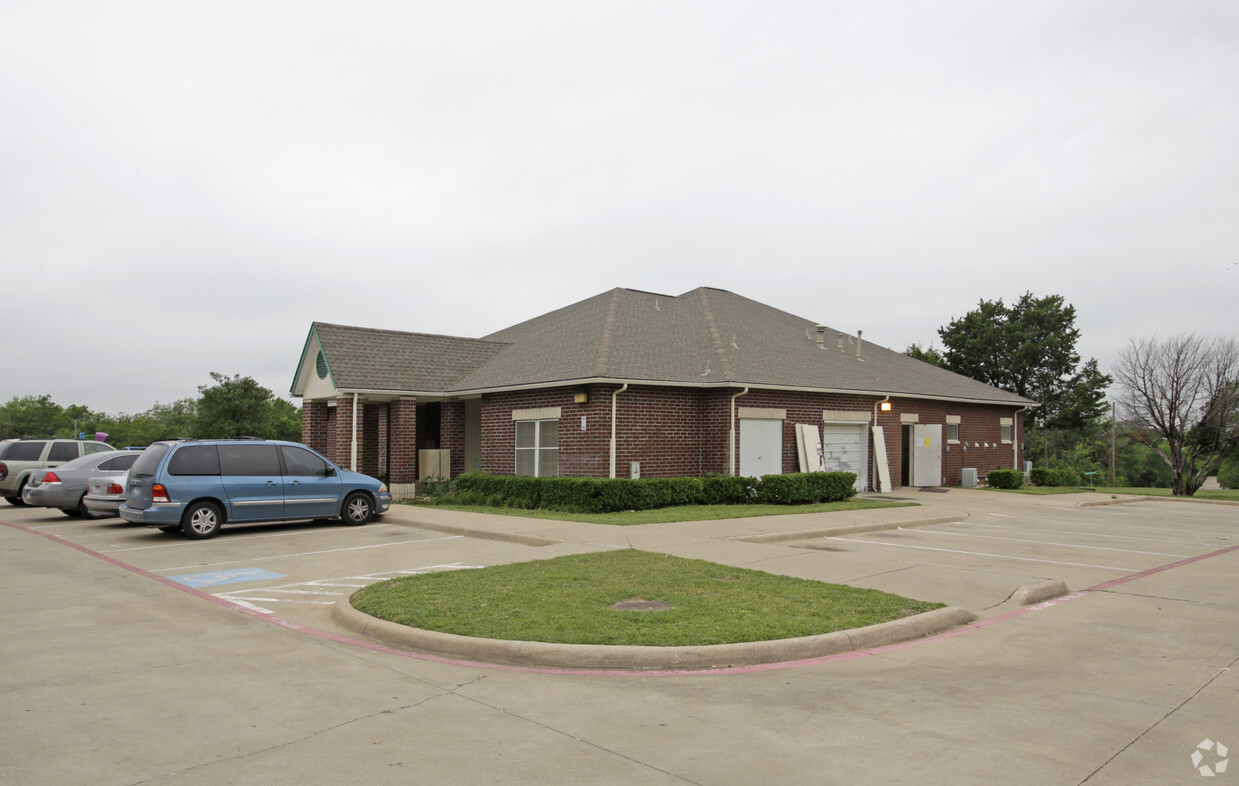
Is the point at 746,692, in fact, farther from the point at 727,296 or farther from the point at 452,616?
the point at 727,296

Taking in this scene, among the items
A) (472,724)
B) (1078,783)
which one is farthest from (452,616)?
(1078,783)

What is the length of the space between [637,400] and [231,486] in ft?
30.3

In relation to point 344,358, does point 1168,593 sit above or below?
below

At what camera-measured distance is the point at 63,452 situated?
849 inches

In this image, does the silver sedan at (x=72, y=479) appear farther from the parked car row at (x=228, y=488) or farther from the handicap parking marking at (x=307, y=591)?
the handicap parking marking at (x=307, y=591)

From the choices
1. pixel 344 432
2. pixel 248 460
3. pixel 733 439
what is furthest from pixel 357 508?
pixel 733 439

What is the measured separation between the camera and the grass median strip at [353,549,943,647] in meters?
6.74

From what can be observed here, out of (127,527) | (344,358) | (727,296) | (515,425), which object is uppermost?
(727,296)

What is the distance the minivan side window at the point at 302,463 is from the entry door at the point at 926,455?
1944 centimetres

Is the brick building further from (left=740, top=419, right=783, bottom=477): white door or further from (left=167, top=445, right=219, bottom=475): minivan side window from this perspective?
(left=167, top=445, right=219, bottom=475): minivan side window

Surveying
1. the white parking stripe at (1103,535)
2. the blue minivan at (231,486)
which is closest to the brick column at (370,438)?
the blue minivan at (231,486)

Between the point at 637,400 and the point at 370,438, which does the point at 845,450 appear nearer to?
the point at 637,400

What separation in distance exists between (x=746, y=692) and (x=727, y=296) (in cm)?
2327

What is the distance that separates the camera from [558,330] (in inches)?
987
